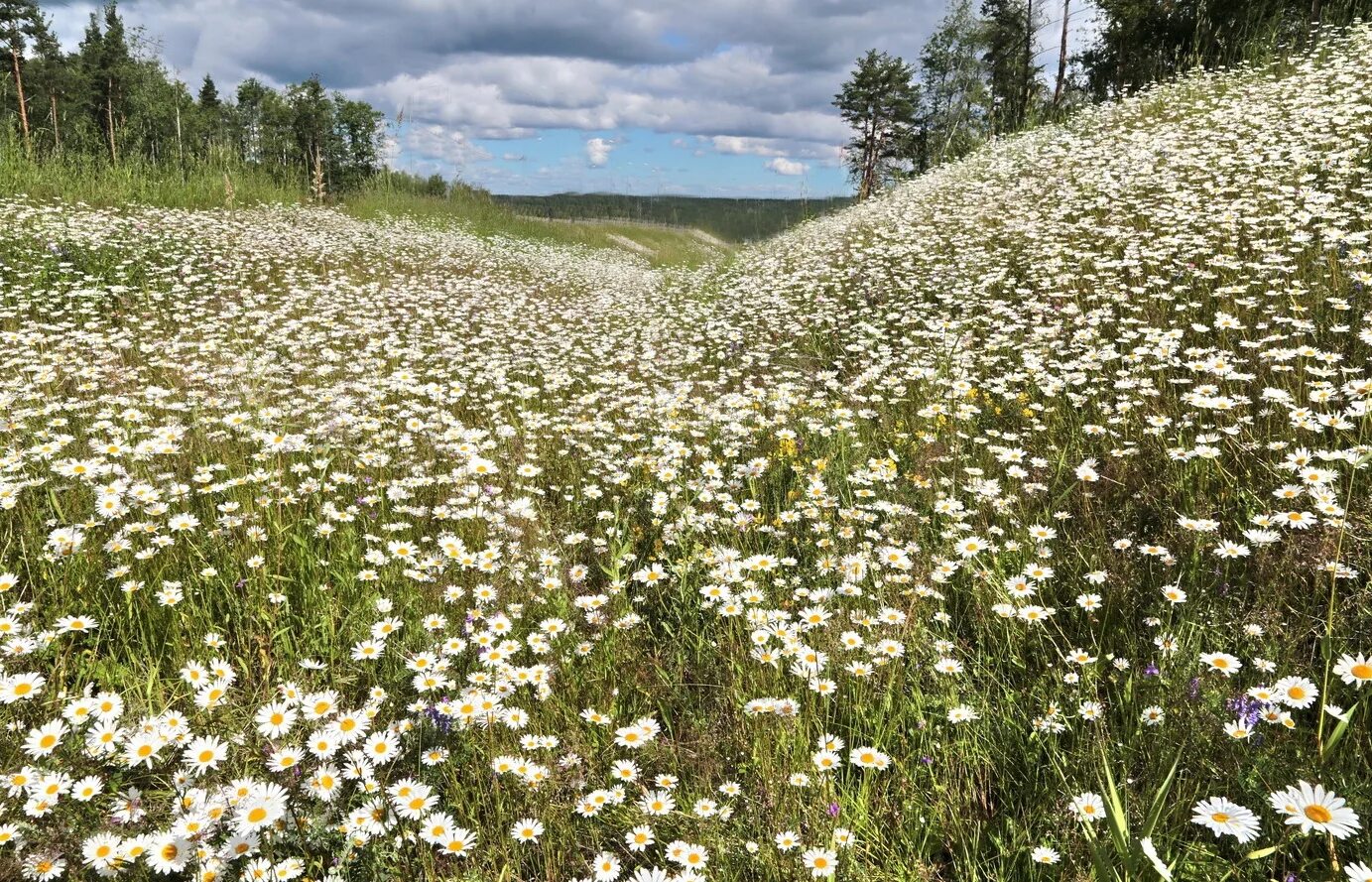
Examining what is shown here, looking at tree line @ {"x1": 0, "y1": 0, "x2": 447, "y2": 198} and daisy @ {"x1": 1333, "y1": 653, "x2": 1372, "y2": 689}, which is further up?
tree line @ {"x1": 0, "y1": 0, "x2": 447, "y2": 198}

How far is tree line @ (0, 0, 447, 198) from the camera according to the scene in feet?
82.9

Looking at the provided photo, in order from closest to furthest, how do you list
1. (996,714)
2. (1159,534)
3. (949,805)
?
1. (949,805)
2. (996,714)
3. (1159,534)

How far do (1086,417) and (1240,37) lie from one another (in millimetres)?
19769

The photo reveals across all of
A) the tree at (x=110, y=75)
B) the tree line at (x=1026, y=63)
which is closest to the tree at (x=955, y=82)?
the tree line at (x=1026, y=63)

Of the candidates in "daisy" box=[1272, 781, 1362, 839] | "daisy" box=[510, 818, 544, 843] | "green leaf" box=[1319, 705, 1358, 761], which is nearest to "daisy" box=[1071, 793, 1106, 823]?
"daisy" box=[1272, 781, 1362, 839]

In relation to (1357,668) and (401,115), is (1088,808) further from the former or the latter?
(401,115)

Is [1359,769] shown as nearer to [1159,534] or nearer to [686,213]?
[1159,534]

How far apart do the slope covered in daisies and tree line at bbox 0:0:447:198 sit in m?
18.4

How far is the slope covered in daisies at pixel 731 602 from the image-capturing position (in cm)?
177

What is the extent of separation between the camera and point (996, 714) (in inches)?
89.5

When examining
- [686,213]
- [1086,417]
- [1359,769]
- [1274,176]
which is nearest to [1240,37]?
[1274,176]

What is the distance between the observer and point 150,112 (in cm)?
3241

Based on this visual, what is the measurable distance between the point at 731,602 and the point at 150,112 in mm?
42974

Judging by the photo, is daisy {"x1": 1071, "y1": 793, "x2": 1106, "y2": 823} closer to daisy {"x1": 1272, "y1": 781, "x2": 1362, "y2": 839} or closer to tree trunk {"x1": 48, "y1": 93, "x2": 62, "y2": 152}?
daisy {"x1": 1272, "y1": 781, "x2": 1362, "y2": 839}
